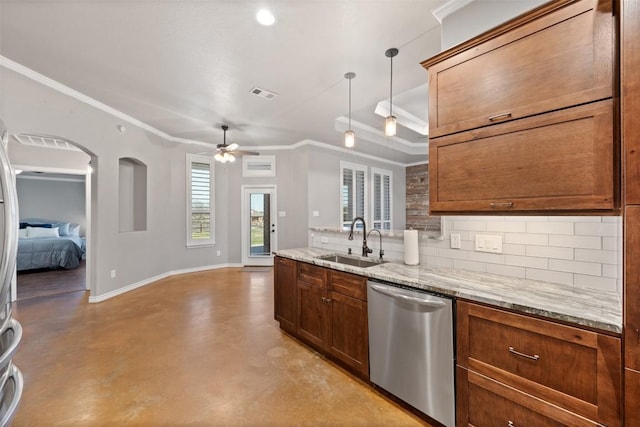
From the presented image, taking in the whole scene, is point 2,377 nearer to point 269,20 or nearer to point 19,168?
point 269,20

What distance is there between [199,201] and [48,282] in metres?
2.99

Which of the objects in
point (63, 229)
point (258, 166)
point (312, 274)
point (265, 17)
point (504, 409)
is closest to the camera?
point (504, 409)

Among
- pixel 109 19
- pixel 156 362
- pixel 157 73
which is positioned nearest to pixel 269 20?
pixel 109 19

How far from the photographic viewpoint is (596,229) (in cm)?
Result: 151

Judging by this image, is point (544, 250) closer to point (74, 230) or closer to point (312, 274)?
point (312, 274)

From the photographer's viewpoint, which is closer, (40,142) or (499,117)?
(499,117)

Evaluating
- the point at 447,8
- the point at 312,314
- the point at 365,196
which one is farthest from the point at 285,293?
the point at 365,196

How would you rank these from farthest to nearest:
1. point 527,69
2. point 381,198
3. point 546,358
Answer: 1. point 381,198
2. point 527,69
3. point 546,358

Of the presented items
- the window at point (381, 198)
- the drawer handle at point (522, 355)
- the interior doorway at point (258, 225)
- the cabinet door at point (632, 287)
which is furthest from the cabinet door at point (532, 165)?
the window at point (381, 198)

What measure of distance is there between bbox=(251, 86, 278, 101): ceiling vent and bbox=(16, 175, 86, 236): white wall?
8430 millimetres

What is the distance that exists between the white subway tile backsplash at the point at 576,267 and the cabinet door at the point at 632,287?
1.90 ft

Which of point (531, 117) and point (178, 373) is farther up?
point (531, 117)

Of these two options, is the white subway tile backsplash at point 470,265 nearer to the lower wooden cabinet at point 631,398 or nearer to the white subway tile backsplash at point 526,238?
the white subway tile backsplash at point 526,238

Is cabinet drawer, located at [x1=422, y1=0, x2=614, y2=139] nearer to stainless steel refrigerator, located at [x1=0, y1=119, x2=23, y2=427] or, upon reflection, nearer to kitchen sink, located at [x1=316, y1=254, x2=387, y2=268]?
kitchen sink, located at [x1=316, y1=254, x2=387, y2=268]
